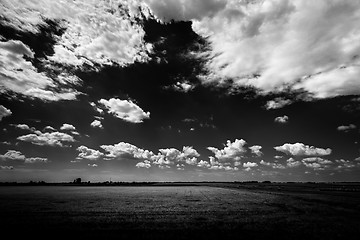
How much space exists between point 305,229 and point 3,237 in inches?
870

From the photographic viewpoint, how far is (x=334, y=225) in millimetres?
21125

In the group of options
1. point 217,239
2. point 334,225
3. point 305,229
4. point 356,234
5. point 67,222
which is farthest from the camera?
point 67,222

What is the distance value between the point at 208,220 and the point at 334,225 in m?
10.7

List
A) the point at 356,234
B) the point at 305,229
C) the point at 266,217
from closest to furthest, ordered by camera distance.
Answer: the point at 356,234 → the point at 305,229 → the point at 266,217

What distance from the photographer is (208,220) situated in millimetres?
23453

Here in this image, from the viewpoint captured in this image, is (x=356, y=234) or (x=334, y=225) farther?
(x=334, y=225)

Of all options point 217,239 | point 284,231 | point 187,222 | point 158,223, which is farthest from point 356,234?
point 158,223

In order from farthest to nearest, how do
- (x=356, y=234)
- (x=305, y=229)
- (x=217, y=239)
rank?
(x=305, y=229) → (x=356, y=234) → (x=217, y=239)

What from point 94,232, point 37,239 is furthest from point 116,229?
point 37,239

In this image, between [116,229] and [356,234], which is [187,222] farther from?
[356,234]

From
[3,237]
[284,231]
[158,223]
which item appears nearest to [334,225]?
[284,231]

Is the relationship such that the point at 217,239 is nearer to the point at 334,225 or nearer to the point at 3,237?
the point at 334,225

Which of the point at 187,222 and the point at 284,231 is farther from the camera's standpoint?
the point at 187,222

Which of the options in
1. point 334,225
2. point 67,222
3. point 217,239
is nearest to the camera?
point 217,239
